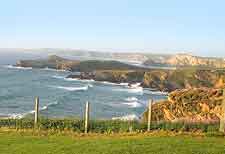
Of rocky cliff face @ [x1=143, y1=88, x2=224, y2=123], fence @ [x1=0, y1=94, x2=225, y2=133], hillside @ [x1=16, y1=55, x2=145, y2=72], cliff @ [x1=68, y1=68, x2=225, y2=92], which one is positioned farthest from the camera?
hillside @ [x1=16, y1=55, x2=145, y2=72]

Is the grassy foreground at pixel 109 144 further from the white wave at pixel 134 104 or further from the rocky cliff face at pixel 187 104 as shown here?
the white wave at pixel 134 104

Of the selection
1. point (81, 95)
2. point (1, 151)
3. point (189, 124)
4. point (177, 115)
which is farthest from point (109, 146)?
point (81, 95)

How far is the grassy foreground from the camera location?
1392cm

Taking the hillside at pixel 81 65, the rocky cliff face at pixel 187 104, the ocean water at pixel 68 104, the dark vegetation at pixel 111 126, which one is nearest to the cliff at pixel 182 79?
the ocean water at pixel 68 104

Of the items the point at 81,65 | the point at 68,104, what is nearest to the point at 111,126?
the point at 68,104

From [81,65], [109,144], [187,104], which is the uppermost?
[109,144]

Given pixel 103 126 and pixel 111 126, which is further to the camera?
pixel 111 126

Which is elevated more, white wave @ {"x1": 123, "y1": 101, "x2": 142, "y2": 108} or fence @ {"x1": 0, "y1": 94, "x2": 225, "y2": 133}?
fence @ {"x1": 0, "y1": 94, "x2": 225, "y2": 133}

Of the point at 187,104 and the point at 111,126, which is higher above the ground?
the point at 111,126

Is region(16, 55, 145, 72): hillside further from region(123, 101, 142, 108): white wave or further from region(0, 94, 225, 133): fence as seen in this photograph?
region(0, 94, 225, 133): fence

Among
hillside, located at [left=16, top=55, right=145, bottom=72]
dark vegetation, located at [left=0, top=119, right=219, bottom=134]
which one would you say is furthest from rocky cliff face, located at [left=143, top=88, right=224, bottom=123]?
hillside, located at [left=16, top=55, right=145, bottom=72]

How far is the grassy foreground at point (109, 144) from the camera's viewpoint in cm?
1392

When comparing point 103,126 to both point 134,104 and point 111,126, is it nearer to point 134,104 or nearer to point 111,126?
point 111,126

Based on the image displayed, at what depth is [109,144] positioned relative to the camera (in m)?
15.1
